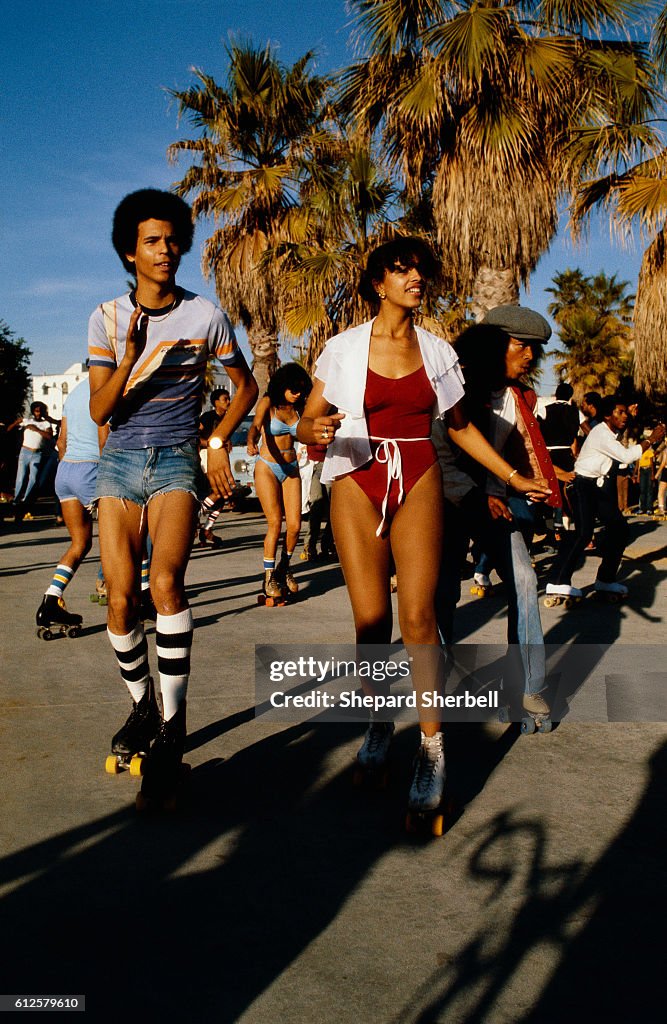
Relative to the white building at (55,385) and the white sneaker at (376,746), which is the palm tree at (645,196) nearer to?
the white sneaker at (376,746)

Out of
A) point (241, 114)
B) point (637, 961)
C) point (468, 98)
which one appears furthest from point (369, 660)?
point (241, 114)

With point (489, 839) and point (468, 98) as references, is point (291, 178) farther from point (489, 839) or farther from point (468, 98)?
point (489, 839)

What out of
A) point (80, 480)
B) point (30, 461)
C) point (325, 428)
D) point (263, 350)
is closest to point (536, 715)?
point (325, 428)

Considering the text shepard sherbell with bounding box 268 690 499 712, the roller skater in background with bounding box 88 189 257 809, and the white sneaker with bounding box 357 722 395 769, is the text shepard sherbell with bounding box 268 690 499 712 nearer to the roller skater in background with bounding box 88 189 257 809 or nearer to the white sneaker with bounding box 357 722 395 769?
the white sneaker with bounding box 357 722 395 769

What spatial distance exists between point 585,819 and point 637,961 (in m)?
0.90

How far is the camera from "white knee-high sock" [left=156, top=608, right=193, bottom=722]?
11.2 ft

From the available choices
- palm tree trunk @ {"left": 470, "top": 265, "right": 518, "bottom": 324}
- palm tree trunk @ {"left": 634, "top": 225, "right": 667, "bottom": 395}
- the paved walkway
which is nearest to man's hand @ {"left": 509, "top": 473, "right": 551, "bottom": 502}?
the paved walkway

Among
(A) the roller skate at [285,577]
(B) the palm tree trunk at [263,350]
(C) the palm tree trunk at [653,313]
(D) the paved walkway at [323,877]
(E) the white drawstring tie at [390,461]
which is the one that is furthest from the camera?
(B) the palm tree trunk at [263,350]

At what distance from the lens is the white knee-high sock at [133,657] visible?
362cm

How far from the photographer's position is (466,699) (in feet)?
15.1

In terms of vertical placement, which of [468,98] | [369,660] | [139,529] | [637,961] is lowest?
[637,961]

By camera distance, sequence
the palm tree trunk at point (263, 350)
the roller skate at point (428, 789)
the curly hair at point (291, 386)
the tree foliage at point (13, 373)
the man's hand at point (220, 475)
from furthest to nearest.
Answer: the tree foliage at point (13, 373) < the palm tree trunk at point (263, 350) < the curly hair at point (291, 386) < the man's hand at point (220, 475) < the roller skate at point (428, 789)

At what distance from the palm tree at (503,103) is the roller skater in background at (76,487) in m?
8.15

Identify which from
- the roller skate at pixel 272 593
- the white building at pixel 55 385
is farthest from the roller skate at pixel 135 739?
the white building at pixel 55 385
